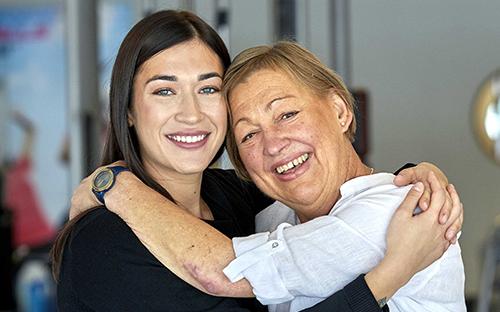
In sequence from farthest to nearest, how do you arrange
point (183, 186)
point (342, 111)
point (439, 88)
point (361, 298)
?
1. point (439, 88)
2. point (183, 186)
3. point (342, 111)
4. point (361, 298)

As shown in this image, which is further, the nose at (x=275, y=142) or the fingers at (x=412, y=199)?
the nose at (x=275, y=142)

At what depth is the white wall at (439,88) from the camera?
682 centimetres

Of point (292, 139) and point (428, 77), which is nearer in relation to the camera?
point (292, 139)

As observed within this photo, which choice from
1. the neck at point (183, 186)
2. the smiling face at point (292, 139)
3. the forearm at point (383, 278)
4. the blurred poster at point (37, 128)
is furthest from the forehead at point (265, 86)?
the blurred poster at point (37, 128)

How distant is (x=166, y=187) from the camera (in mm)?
2111

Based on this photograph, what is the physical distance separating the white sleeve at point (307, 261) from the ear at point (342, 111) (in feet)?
1.13

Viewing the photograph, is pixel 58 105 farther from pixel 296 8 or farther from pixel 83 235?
pixel 83 235

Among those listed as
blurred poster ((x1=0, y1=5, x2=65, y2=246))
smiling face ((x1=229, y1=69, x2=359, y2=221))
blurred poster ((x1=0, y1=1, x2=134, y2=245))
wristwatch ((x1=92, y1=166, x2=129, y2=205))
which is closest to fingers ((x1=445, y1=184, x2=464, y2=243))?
smiling face ((x1=229, y1=69, x2=359, y2=221))

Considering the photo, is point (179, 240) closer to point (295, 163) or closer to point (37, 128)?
point (295, 163)

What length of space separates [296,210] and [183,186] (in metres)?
0.27

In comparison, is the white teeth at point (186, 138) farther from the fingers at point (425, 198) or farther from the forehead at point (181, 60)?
the fingers at point (425, 198)

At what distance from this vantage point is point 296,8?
4137 mm

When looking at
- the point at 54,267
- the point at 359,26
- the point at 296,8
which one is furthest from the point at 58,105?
the point at 54,267

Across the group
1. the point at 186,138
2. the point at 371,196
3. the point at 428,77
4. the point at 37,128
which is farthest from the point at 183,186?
the point at 37,128
